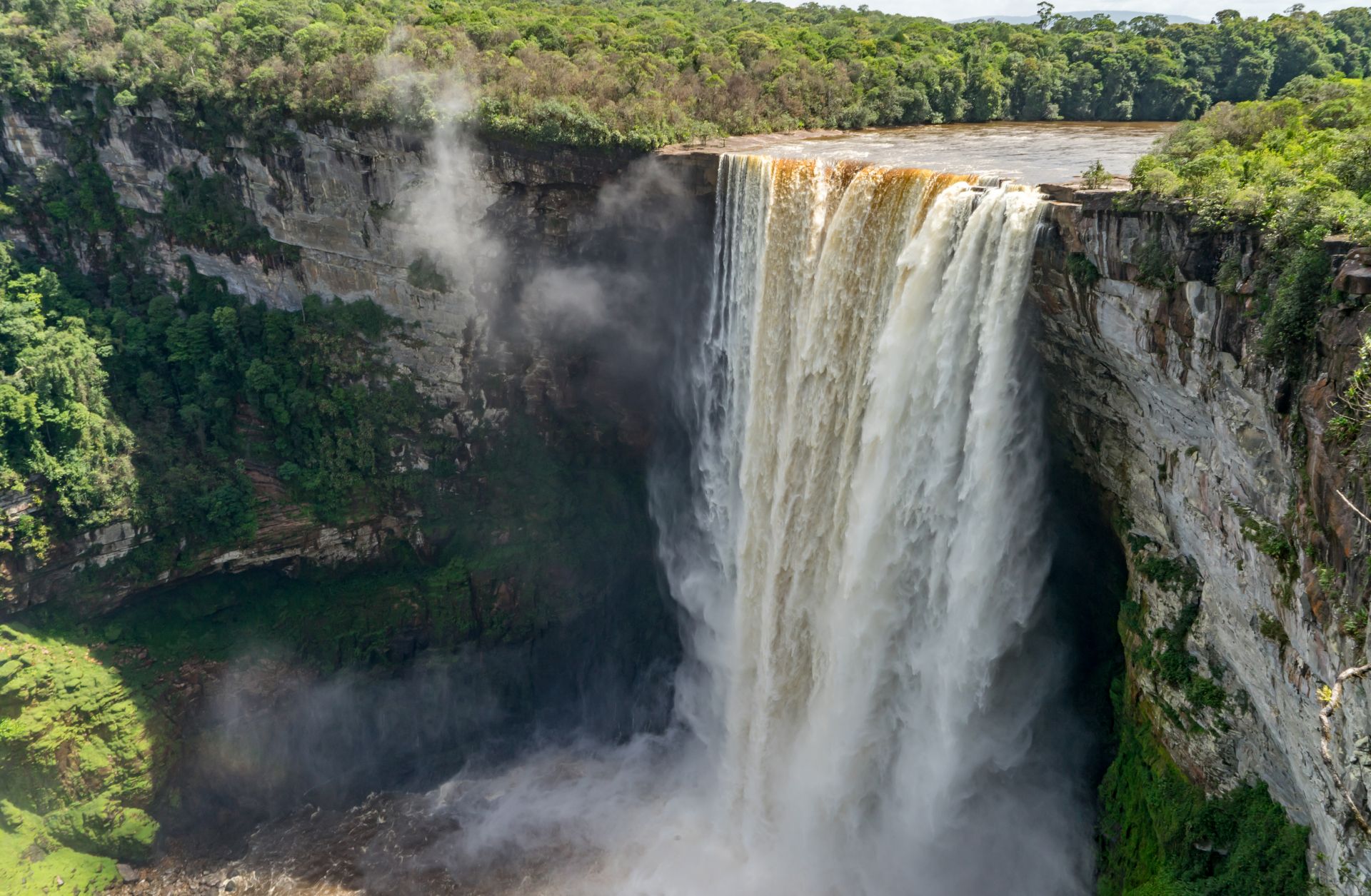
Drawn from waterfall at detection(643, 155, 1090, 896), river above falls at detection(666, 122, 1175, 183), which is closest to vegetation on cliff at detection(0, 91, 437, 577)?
waterfall at detection(643, 155, 1090, 896)

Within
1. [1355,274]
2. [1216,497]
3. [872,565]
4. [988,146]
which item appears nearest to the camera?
[1355,274]

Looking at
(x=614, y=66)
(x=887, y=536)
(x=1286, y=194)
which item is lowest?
(x=887, y=536)

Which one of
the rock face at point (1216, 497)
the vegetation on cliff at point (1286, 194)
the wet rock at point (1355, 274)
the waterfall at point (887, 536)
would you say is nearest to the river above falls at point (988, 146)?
the waterfall at point (887, 536)

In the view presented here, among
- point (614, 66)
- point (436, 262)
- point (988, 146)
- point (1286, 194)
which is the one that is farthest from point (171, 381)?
point (1286, 194)

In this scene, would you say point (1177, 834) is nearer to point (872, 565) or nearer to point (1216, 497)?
point (1216, 497)

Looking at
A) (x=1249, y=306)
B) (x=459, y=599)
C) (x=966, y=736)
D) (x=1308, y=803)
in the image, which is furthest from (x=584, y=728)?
(x=1249, y=306)

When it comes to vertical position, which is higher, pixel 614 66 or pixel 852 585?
pixel 614 66

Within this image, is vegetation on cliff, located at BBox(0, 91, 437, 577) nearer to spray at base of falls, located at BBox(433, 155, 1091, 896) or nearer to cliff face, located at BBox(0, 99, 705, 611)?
cliff face, located at BBox(0, 99, 705, 611)
